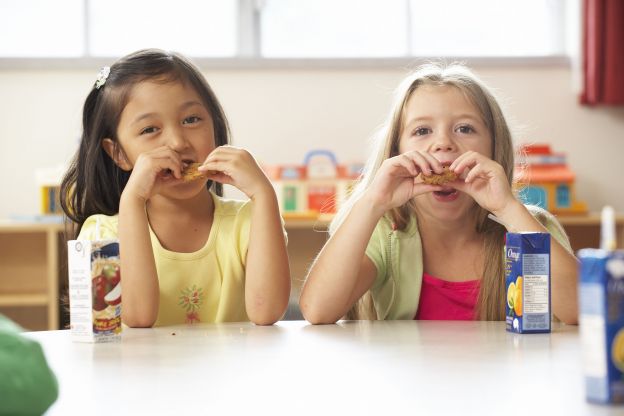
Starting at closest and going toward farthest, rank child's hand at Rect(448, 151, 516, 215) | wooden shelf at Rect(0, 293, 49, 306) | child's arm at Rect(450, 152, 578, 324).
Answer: child's arm at Rect(450, 152, 578, 324) < child's hand at Rect(448, 151, 516, 215) < wooden shelf at Rect(0, 293, 49, 306)

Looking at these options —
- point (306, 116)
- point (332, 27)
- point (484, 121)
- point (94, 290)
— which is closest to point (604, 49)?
point (332, 27)

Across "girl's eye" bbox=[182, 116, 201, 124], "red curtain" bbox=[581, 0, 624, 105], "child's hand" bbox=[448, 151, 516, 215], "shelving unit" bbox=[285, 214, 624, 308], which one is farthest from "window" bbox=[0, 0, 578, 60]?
"child's hand" bbox=[448, 151, 516, 215]

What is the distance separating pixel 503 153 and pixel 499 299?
0.35m

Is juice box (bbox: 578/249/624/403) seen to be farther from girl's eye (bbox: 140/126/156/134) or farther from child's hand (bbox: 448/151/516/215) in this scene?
girl's eye (bbox: 140/126/156/134)

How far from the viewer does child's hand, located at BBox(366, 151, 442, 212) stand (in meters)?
1.62

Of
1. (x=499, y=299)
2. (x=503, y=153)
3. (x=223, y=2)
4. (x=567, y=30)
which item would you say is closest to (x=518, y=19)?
(x=567, y=30)

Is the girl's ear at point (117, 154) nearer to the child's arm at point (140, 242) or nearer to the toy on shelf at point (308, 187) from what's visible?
the child's arm at point (140, 242)

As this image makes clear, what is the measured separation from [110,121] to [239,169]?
40 cm

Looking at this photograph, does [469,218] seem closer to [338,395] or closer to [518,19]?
[338,395]

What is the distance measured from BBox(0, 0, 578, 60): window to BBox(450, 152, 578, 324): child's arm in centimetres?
266

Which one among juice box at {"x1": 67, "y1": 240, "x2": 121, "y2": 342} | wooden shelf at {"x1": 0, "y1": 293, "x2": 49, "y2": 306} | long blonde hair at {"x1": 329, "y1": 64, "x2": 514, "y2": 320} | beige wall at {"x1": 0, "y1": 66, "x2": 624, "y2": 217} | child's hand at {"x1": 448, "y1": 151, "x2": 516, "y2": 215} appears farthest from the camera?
beige wall at {"x1": 0, "y1": 66, "x2": 624, "y2": 217}

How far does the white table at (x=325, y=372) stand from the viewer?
0.83m

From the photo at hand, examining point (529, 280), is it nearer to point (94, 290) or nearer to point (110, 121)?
point (94, 290)

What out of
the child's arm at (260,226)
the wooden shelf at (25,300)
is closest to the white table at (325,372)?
the child's arm at (260,226)
